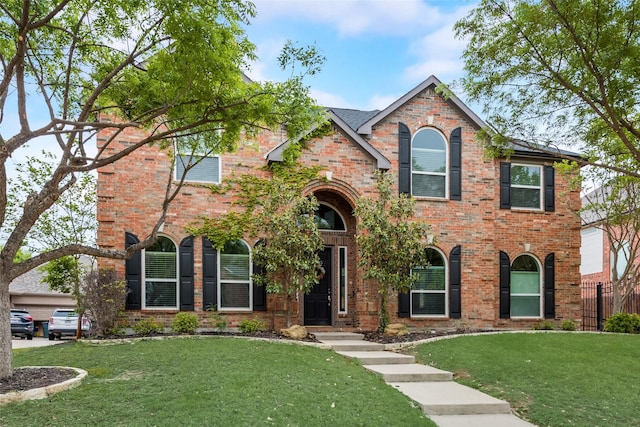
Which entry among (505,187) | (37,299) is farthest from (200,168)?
(37,299)

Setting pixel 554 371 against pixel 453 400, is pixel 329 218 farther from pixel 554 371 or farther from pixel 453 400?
pixel 453 400

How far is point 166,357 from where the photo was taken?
8.84 m

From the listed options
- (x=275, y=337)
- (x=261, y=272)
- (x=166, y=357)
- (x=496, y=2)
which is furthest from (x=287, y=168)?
(x=496, y=2)

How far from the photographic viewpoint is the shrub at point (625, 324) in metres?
14.1

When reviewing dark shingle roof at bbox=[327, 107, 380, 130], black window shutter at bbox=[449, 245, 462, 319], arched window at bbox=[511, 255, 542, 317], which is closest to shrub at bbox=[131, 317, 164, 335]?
dark shingle roof at bbox=[327, 107, 380, 130]

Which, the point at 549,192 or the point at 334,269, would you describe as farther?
the point at 549,192

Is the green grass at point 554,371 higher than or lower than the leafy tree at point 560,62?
lower

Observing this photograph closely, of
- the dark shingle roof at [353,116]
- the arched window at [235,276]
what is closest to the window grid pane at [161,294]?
the arched window at [235,276]

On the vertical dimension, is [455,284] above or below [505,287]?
above

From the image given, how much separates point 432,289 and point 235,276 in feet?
18.1

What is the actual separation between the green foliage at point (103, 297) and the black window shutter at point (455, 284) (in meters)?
8.61

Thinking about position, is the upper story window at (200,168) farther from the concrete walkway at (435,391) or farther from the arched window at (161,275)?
the concrete walkway at (435,391)

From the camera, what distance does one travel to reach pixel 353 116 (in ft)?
53.9

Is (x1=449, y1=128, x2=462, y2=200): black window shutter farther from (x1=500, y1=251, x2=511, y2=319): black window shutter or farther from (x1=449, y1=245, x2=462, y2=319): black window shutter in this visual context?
(x1=500, y1=251, x2=511, y2=319): black window shutter
